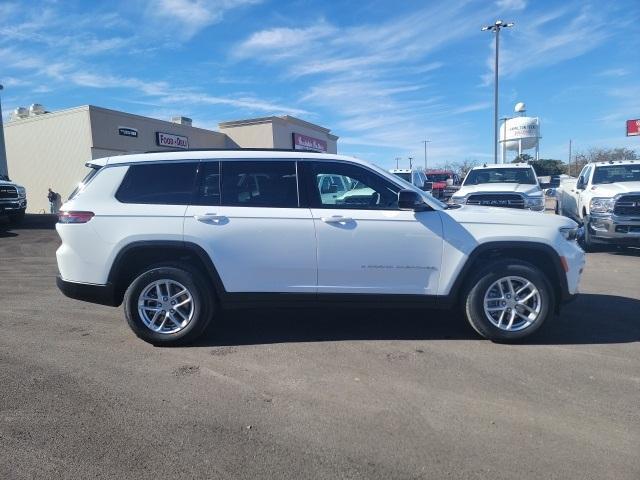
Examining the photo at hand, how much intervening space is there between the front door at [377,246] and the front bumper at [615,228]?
701cm

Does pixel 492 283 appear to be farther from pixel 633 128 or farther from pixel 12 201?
pixel 633 128

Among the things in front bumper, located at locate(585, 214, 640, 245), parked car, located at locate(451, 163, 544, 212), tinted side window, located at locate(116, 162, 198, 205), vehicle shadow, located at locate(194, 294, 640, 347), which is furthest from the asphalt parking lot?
parked car, located at locate(451, 163, 544, 212)

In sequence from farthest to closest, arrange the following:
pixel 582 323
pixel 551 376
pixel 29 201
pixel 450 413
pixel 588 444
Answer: pixel 29 201, pixel 582 323, pixel 551 376, pixel 450 413, pixel 588 444

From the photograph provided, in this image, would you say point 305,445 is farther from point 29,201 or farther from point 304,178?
point 29,201

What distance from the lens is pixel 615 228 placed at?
977cm

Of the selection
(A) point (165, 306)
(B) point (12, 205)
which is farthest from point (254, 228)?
(B) point (12, 205)

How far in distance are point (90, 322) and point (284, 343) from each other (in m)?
2.45

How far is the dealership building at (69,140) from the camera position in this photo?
25.5 m

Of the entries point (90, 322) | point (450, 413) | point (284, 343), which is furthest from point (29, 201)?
point (450, 413)

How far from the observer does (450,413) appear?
3424 millimetres

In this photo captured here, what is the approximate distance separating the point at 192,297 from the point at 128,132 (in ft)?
83.0

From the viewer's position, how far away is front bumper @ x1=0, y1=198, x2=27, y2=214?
15.2 meters

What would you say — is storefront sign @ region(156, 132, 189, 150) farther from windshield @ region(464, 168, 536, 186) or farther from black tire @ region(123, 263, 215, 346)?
black tire @ region(123, 263, 215, 346)

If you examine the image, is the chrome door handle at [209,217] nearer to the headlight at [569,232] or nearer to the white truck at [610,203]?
the headlight at [569,232]
